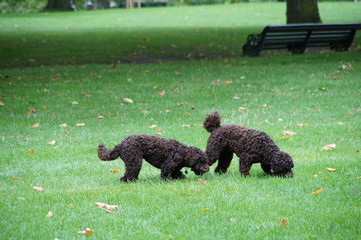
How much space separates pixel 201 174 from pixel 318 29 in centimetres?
1280

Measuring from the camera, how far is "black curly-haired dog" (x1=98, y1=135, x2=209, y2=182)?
6234mm

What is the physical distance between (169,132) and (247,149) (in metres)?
3.16

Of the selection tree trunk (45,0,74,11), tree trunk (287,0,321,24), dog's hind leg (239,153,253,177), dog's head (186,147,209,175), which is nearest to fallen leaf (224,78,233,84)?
dog's hind leg (239,153,253,177)

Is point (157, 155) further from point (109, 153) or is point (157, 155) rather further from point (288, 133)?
point (288, 133)

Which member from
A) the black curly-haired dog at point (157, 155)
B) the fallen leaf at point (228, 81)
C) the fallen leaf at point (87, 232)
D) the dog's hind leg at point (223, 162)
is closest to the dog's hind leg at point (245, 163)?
the dog's hind leg at point (223, 162)

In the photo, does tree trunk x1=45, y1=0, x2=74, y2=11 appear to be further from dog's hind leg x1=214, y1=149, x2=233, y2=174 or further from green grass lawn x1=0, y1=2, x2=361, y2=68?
dog's hind leg x1=214, y1=149, x2=233, y2=174

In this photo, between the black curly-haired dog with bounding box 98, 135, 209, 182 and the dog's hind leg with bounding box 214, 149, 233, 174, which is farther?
the dog's hind leg with bounding box 214, 149, 233, 174

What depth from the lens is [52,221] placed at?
16.8 feet

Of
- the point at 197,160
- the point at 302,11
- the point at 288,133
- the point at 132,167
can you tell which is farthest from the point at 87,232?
the point at 302,11

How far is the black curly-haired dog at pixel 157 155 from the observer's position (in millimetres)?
6234

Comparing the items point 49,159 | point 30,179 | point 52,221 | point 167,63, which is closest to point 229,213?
point 52,221

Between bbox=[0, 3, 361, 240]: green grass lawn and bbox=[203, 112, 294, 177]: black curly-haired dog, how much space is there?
17cm

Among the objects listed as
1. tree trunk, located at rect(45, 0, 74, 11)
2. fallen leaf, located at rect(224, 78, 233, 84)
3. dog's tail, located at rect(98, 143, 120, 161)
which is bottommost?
tree trunk, located at rect(45, 0, 74, 11)

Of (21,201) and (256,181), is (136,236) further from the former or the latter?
(256,181)
